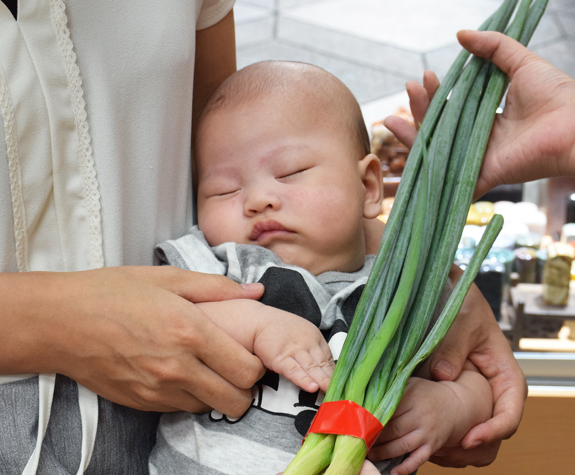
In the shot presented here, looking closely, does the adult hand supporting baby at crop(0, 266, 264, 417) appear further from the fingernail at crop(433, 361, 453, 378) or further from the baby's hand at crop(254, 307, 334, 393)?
the fingernail at crop(433, 361, 453, 378)

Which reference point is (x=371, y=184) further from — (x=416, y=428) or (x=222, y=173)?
(x=416, y=428)

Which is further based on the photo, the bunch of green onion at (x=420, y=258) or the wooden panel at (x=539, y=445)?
the wooden panel at (x=539, y=445)

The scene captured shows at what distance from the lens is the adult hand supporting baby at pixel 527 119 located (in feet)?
2.93

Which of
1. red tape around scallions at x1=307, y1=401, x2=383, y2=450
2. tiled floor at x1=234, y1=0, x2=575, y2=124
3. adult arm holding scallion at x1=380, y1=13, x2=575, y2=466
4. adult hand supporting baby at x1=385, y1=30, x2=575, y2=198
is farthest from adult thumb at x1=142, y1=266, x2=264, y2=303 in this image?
tiled floor at x1=234, y1=0, x2=575, y2=124

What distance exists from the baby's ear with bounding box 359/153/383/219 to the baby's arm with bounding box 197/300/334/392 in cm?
38

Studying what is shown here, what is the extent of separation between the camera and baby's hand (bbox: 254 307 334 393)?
751 millimetres

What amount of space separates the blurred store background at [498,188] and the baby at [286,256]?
592mm

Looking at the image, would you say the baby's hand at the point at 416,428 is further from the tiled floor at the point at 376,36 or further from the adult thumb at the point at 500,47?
the tiled floor at the point at 376,36

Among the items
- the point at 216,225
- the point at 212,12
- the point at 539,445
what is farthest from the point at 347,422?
the point at 539,445

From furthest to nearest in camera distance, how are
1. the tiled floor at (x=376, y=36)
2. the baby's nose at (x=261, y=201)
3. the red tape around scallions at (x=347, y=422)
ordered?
the tiled floor at (x=376, y=36)
the baby's nose at (x=261, y=201)
the red tape around scallions at (x=347, y=422)

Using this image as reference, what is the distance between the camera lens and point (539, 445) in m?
1.38

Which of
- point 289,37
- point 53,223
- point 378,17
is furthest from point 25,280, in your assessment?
point 378,17

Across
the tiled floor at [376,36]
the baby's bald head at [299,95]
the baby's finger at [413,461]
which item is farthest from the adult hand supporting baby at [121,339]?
the tiled floor at [376,36]

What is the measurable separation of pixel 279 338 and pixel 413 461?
0.89 feet
